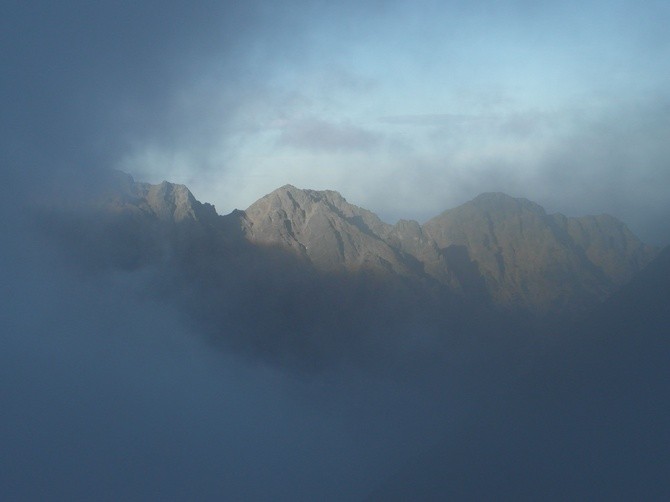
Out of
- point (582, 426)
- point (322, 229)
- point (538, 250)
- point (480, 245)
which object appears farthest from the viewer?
point (322, 229)

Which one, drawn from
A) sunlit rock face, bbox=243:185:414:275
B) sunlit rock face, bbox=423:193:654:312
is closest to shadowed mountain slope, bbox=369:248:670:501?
sunlit rock face, bbox=423:193:654:312

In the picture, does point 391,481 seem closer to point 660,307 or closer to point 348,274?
point 660,307

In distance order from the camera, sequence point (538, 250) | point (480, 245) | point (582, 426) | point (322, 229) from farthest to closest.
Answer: point (322, 229)
point (480, 245)
point (538, 250)
point (582, 426)

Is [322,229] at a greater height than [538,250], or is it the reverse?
[322,229]

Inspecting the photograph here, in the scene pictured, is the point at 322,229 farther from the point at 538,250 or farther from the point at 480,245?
the point at 538,250

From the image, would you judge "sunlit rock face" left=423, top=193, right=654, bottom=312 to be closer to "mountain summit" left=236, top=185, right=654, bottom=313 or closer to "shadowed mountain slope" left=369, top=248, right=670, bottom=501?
"mountain summit" left=236, top=185, right=654, bottom=313

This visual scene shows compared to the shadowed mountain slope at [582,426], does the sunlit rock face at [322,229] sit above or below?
above

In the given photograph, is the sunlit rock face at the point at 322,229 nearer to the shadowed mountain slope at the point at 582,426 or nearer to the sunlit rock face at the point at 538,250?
the sunlit rock face at the point at 538,250

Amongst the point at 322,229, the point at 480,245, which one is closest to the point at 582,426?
the point at 480,245

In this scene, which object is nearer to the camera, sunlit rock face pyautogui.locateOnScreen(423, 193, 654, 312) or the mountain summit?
sunlit rock face pyautogui.locateOnScreen(423, 193, 654, 312)

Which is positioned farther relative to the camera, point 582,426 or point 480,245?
point 480,245

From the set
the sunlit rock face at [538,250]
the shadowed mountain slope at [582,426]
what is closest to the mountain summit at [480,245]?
the sunlit rock face at [538,250]

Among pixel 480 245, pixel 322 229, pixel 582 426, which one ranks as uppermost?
pixel 322 229

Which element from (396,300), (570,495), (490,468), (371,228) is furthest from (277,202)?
(570,495)
